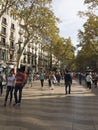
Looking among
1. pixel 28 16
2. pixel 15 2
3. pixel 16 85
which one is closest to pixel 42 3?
pixel 28 16

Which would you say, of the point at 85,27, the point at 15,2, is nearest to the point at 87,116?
the point at 15,2

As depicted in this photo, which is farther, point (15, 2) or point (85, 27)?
point (85, 27)

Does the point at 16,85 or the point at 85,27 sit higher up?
the point at 85,27

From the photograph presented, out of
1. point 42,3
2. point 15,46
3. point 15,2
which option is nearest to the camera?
point 15,2

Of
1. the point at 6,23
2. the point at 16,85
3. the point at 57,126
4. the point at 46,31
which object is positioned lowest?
the point at 57,126

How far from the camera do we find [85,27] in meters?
49.3

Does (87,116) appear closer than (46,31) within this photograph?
Yes

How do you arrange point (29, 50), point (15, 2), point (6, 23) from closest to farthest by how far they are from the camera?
point (15, 2)
point (6, 23)
point (29, 50)

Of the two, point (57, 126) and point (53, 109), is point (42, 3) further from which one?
point (57, 126)

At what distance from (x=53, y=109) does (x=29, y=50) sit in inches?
3362

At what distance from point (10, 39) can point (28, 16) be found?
36.0 meters

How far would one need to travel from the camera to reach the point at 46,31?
153ft

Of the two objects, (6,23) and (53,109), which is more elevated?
(6,23)

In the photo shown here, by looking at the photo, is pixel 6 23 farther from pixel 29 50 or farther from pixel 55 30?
pixel 55 30
